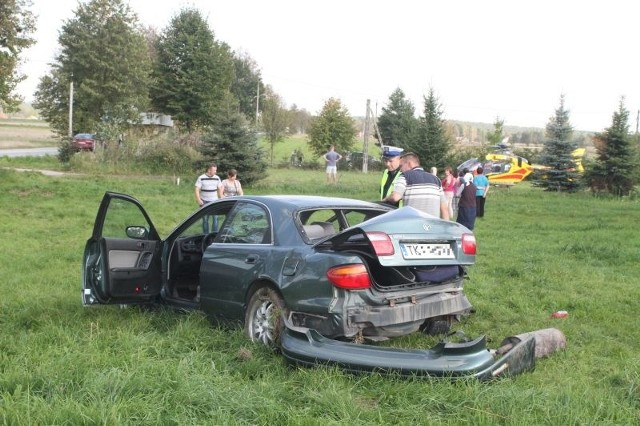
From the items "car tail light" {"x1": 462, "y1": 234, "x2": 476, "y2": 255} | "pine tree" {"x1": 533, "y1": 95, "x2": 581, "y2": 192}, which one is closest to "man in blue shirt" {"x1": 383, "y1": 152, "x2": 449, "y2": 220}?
"car tail light" {"x1": 462, "y1": 234, "x2": 476, "y2": 255}

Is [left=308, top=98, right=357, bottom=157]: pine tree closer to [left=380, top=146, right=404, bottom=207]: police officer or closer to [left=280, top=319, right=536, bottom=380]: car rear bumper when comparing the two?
[left=380, top=146, right=404, bottom=207]: police officer

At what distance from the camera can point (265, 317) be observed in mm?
5012

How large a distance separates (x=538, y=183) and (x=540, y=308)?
22.4 m

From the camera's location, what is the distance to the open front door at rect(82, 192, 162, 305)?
19.1ft

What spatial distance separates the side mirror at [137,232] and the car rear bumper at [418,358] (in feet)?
8.56

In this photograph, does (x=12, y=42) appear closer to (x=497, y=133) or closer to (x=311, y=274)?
(x=311, y=274)

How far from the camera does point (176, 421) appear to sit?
10.4ft

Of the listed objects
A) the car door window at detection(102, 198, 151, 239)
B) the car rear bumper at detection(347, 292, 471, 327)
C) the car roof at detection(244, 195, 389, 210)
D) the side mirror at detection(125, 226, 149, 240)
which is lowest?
the car rear bumper at detection(347, 292, 471, 327)

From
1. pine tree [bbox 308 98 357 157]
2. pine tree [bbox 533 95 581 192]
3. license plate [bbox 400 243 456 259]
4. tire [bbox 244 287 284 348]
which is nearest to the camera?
license plate [bbox 400 243 456 259]

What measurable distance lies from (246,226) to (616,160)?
2338 cm

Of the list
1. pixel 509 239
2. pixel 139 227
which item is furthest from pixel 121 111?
pixel 139 227

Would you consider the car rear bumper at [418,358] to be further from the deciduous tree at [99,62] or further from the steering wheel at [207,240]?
the deciduous tree at [99,62]

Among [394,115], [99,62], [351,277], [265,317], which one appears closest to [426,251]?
[351,277]

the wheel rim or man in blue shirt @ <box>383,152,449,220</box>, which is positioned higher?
man in blue shirt @ <box>383,152,449,220</box>
